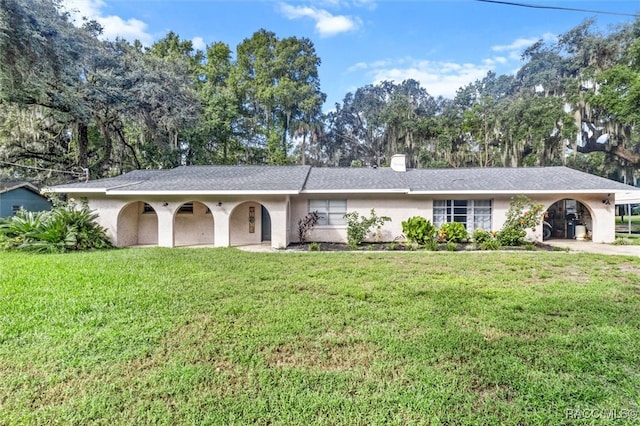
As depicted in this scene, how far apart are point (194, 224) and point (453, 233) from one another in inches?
397

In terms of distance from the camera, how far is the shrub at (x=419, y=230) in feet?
37.7

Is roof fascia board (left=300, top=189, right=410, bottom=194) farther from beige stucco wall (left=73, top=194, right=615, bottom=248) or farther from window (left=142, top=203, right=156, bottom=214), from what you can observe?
window (left=142, top=203, right=156, bottom=214)

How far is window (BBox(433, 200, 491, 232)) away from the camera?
12.6m

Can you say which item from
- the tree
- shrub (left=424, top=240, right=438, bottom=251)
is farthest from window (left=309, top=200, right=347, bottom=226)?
the tree

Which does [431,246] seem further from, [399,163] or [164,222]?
[164,222]

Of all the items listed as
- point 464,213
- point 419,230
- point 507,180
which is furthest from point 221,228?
point 507,180

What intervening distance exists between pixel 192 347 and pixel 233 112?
22.0 meters

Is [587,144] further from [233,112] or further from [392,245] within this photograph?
→ [233,112]

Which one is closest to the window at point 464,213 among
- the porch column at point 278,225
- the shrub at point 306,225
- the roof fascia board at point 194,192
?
the shrub at point 306,225

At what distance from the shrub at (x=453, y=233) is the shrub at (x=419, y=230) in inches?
15.2

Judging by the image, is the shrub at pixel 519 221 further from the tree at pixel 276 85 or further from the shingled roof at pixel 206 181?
the tree at pixel 276 85

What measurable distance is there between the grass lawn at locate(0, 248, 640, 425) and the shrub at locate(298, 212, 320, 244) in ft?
19.4

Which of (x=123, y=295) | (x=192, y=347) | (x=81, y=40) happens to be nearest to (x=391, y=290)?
(x=192, y=347)

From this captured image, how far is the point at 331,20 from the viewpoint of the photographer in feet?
46.9
